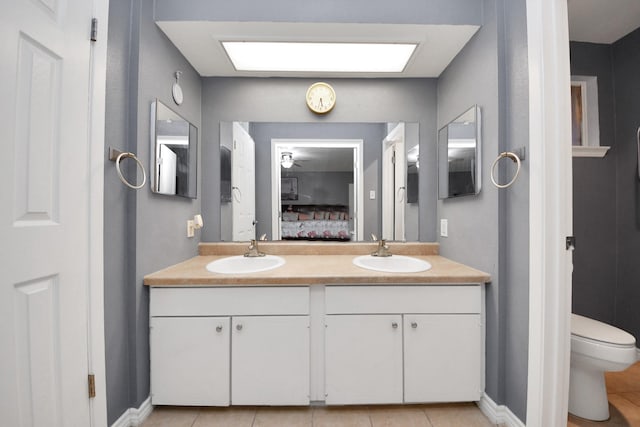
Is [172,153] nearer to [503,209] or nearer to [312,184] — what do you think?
[312,184]

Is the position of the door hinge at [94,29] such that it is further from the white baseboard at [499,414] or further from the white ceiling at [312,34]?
the white baseboard at [499,414]

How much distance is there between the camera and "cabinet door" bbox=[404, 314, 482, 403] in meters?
1.36

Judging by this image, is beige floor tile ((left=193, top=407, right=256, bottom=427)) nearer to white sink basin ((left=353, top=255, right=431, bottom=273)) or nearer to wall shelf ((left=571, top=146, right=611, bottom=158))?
white sink basin ((left=353, top=255, right=431, bottom=273))

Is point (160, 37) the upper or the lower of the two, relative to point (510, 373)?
upper

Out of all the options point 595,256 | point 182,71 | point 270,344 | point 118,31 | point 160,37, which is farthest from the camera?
point 595,256

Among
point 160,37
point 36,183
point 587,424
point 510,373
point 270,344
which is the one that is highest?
point 160,37

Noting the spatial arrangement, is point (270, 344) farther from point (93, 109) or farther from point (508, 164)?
point (508, 164)

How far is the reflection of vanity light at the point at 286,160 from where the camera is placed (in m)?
1.94

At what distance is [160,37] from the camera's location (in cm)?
147

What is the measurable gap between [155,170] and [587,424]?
2.56 metres

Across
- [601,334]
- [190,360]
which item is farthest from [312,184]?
[601,334]

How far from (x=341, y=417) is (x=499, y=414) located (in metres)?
0.77

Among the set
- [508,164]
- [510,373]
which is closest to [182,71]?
[508,164]

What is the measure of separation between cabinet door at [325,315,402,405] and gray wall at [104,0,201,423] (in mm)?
932
